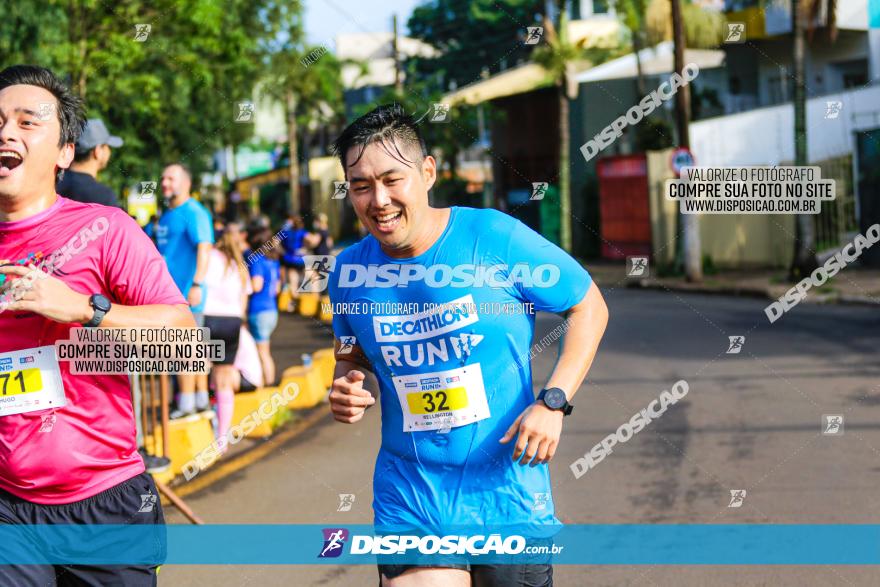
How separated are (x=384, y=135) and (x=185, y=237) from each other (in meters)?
5.76

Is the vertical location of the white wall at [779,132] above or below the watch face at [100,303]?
above

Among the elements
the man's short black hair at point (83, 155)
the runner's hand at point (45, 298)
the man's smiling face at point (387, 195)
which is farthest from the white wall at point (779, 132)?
the runner's hand at point (45, 298)

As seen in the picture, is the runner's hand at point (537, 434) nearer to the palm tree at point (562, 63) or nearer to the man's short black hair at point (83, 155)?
the man's short black hair at point (83, 155)

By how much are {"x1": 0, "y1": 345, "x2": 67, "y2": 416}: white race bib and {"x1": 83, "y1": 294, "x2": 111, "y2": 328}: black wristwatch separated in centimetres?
23

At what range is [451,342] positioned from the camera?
3.24m

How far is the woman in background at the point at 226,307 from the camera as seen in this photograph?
344 inches

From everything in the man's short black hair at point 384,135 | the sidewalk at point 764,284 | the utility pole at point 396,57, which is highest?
the utility pole at point 396,57

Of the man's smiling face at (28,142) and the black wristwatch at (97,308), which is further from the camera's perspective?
the man's smiling face at (28,142)

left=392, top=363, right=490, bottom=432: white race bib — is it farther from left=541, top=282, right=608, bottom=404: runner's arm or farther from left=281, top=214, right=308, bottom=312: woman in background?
left=281, top=214, right=308, bottom=312: woman in background

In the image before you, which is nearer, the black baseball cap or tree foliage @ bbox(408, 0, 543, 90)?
the black baseball cap

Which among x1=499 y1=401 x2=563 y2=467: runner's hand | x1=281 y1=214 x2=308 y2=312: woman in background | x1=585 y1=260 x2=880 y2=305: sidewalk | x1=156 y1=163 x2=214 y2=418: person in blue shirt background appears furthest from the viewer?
x1=281 y1=214 x2=308 y2=312: woman in background

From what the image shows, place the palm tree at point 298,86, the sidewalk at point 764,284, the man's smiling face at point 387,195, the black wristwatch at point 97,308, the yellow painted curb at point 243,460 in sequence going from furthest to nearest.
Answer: the palm tree at point 298,86
the sidewalk at point 764,284
the yellow painted curb at point 243,460
the man's smiling face at point 387,195
the black wristwatch at point 97,308

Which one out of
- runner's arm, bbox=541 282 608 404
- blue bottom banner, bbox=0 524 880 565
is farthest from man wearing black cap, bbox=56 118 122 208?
runner's arm, bbox=541 282 608 404

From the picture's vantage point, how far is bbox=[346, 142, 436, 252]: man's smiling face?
3.19 metres
